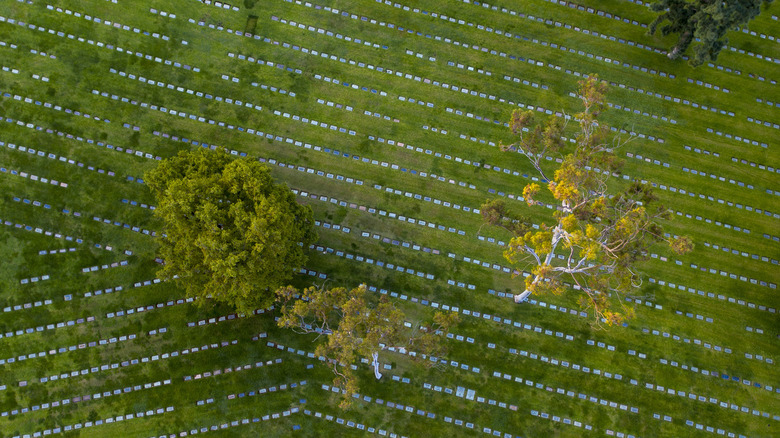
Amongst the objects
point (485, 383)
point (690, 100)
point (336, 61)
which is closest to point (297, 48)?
point (336, 61)

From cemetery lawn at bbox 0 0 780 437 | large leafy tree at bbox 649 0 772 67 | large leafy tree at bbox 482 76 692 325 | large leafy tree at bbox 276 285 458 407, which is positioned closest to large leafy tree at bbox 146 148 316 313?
large leafy tree at bbox 276 285 458 407

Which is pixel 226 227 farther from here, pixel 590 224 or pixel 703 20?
pixel 703 20

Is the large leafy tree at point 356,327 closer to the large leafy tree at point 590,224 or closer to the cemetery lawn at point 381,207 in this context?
the large leafy tree at point 590,224

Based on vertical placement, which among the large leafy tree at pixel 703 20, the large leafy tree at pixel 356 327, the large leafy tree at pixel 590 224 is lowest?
the large leafy tree at pixel 356 327

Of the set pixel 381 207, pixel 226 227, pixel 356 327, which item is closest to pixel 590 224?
pixel 356 327

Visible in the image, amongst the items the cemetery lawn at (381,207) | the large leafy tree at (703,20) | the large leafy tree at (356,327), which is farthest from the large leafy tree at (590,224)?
the large leafy tree at (703,20)
